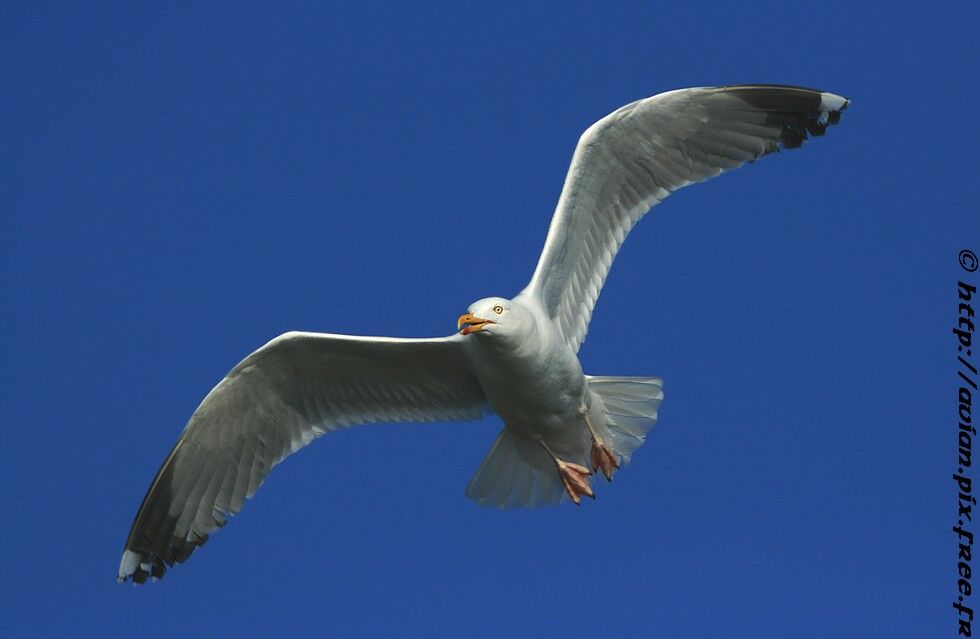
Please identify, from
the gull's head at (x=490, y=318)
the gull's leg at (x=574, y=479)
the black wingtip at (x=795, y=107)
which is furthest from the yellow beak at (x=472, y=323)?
the black wingtip at (x=795, y=107)

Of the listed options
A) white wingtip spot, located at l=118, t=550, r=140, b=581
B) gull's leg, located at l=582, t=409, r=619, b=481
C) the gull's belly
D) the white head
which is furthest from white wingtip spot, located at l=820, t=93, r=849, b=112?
white wingtip spot, located at l=118, t=550, r=140, b=581

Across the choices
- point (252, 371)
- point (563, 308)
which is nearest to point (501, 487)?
point (563, 308)

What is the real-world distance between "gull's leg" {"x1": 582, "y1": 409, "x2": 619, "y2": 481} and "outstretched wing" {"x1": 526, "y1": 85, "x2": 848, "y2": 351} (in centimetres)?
59

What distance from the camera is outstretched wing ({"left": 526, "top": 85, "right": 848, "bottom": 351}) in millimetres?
8383

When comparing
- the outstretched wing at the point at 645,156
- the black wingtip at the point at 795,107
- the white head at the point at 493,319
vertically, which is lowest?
the white head at the point at 493,319

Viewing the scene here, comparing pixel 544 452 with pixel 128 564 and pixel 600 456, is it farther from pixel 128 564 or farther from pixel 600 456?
pixel 128 564

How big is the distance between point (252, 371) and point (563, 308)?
2.08 metres

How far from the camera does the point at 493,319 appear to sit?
7.57 meters

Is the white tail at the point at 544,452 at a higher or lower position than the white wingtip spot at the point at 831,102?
lower

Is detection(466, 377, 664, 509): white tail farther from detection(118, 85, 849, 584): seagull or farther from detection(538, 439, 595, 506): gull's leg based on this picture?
detection(538, 439, 595, 506): gull's leg

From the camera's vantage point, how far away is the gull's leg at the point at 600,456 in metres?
8.58

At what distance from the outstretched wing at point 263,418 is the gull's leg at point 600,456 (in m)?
0.81

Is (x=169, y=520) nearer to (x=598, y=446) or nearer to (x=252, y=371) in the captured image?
(x=252, y=371)

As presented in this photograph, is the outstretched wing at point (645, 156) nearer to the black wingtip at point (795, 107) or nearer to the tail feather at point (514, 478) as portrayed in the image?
the black wingtip at point (795, 107)
